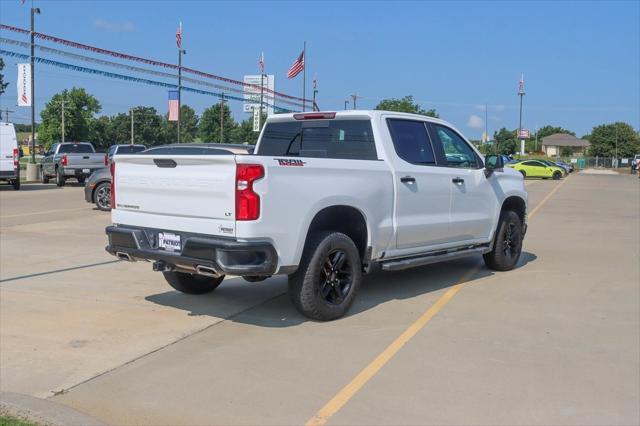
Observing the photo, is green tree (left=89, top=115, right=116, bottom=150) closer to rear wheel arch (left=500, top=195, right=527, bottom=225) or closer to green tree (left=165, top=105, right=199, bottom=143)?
green tree (left=165, top=105, right=199, bottom=143)

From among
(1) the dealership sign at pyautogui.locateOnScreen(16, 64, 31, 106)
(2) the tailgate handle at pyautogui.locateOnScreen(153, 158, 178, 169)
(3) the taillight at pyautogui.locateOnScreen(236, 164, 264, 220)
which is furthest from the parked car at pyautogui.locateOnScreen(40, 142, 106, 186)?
(3) the taillight at pyautogui.locateOnScreen(236, 164, 264, 220)

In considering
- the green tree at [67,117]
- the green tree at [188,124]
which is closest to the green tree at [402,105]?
the green tree at [67,117]

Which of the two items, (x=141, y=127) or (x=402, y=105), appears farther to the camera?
(x=141, y=127)

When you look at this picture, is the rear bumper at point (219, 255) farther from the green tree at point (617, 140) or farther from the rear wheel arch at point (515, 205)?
the green tree at point (617, 140)

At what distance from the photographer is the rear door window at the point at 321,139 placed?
6.86 m

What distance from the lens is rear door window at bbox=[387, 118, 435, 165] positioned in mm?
6984

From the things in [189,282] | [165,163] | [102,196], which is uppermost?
[165,163]

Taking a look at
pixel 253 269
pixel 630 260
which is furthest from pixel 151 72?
pixel 253 269

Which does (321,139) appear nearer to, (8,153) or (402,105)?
(8,153)

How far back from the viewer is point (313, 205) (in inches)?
225

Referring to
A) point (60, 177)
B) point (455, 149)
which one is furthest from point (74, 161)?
point (455, 149)

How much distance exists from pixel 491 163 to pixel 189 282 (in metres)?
4.04

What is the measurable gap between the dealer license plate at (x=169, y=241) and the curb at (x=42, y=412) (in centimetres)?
188

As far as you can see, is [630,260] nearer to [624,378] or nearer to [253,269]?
[624,378]
